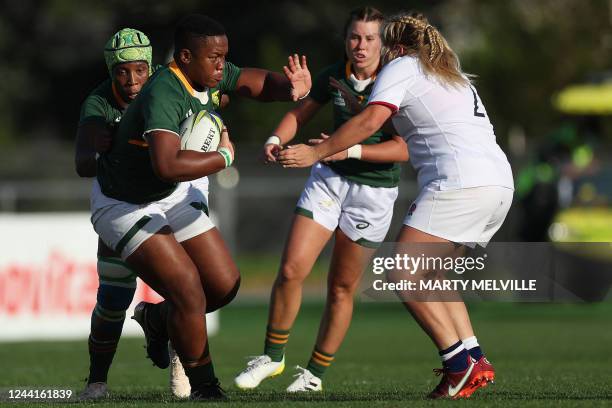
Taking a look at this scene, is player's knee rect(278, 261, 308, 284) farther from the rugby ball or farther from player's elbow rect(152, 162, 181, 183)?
player's elbow rect(152, 162, 181, 183)

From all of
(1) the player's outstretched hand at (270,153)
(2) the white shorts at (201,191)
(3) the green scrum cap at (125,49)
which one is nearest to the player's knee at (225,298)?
(2) the white shorts at (201,191)

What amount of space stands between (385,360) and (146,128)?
6.01 metres

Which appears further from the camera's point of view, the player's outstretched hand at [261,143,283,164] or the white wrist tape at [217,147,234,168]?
the player's outstretched hand at [261,143,283,164]

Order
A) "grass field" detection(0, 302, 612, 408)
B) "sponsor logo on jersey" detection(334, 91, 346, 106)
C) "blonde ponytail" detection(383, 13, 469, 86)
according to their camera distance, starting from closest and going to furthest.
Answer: "blonde ponytail" detection(383, 13, 469, 86) < "grass field" detection(0, 302, 612, 408) < "sponsor logo on jersey" detection(334, 91, 346, 106)

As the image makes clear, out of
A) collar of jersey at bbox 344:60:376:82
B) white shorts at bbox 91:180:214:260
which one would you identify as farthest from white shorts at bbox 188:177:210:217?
collar of jersey at bbox 344:60:376:82

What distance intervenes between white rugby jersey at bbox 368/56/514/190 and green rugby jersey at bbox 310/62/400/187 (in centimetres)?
142

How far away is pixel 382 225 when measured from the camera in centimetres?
941

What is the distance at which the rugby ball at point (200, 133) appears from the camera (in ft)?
25.2

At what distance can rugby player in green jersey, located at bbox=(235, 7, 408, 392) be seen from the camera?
9.11m

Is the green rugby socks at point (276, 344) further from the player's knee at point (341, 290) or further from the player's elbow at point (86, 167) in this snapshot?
the player's elbow at point (86, 167)

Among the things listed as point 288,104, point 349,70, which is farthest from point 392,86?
point 288,104

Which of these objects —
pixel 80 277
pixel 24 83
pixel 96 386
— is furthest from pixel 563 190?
pixel 24 83

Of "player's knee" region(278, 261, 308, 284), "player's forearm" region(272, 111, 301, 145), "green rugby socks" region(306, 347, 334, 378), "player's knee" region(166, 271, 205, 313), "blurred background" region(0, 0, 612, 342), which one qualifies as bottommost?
"blurred background" region(0, 0, 612, 342)

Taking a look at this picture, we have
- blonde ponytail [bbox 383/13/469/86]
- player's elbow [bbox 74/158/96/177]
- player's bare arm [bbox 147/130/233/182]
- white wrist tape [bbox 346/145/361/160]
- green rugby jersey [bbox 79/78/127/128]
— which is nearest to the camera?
player's bare arm [bbox 147/130/233/182]
